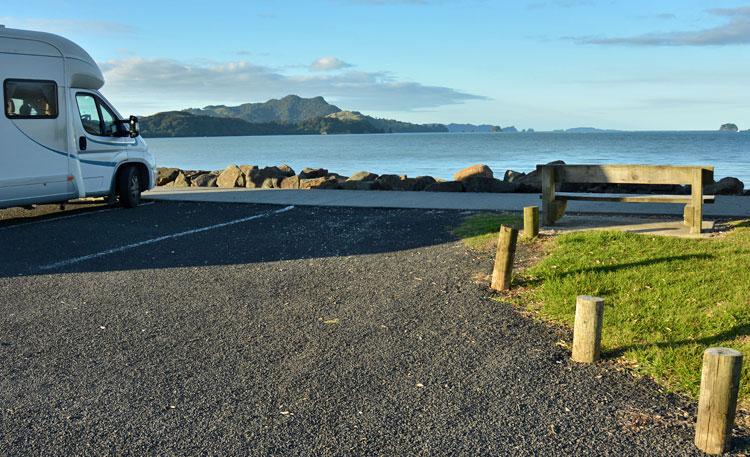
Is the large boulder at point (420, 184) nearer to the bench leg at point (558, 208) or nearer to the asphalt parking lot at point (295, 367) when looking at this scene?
the bench leg at point (558, 208)

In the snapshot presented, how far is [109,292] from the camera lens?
24.4 ft

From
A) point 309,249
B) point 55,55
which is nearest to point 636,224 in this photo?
point 309,249

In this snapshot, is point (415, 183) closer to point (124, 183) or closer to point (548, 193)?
point (124, 183)

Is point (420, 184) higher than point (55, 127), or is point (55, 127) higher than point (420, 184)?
point (55, 127)

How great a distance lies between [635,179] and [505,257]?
3.60 m

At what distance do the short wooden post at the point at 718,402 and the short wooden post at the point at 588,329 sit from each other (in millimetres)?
1230

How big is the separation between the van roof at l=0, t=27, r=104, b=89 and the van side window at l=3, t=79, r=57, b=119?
468 millimetres

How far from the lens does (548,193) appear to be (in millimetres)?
10570

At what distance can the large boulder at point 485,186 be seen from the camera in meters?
18.2

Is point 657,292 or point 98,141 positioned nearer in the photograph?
point 657,292

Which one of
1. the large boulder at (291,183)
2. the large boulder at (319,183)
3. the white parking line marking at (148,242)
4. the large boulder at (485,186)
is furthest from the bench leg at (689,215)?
the large boulder at (291,183)

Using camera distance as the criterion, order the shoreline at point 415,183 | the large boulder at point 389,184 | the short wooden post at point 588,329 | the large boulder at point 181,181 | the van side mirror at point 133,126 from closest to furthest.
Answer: the short wooden post at point 588,329, the van side mirror at point 133,126, the shoreline at point 415,183, the large boulder at point 389,184, the large boulder at point 181,181

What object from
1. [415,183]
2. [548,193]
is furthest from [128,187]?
[548,193]

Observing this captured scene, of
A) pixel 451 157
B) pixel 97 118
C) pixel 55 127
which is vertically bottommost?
pixel 451 157
